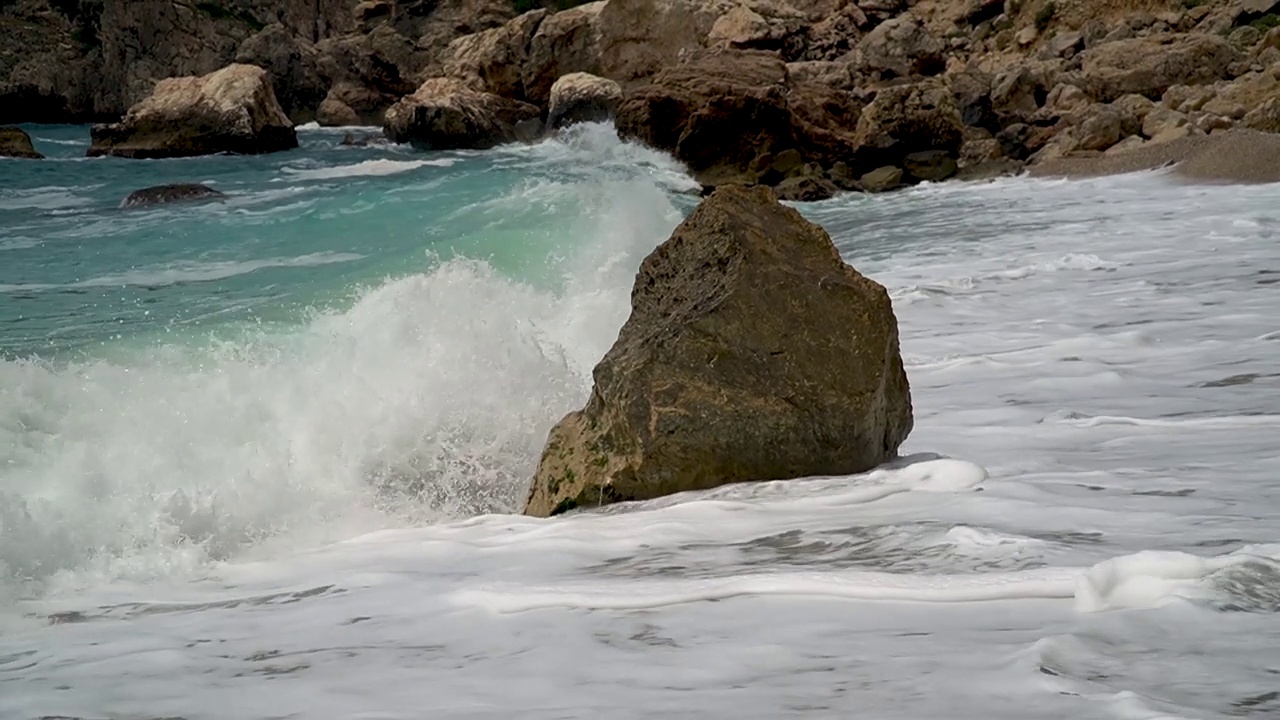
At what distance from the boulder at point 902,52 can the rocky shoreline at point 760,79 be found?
0.15ft

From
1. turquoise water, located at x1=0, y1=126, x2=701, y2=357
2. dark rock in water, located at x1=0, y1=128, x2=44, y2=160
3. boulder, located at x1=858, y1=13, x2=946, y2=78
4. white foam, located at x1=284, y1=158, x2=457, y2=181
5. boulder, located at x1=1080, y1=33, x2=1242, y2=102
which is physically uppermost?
boulder, located at x1=858, y1=13, x2=946, y2=78

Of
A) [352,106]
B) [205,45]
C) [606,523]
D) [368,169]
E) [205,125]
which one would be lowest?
[606,523]

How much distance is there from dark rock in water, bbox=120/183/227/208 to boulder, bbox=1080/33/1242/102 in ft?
43.9

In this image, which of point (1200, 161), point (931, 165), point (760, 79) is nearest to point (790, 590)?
point (1200, 161)

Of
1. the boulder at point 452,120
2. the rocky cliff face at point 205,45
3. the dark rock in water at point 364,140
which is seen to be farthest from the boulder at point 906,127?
the rocky cliff face at point 205,45

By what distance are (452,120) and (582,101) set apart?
301 centimetres

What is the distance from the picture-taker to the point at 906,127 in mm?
17562

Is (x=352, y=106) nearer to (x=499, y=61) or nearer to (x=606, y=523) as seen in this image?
(x=499, y=61)

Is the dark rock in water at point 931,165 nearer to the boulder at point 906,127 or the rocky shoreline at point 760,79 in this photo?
the rocky shoreline at point 760,79

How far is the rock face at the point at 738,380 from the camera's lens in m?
3.71

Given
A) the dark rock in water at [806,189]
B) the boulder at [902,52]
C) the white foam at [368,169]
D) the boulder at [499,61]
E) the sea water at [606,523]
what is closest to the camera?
the sea water at [606,523]

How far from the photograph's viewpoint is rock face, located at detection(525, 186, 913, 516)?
3.71 metres

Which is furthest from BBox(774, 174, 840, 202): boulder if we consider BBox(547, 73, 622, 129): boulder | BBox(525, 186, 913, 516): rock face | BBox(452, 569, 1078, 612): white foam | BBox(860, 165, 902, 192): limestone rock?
BBox(452, 569, 1078, 612): white foam

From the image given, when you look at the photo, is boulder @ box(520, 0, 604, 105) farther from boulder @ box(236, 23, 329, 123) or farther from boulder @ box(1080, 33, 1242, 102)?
boulder @ box(1080, 33, 1242, 102)
